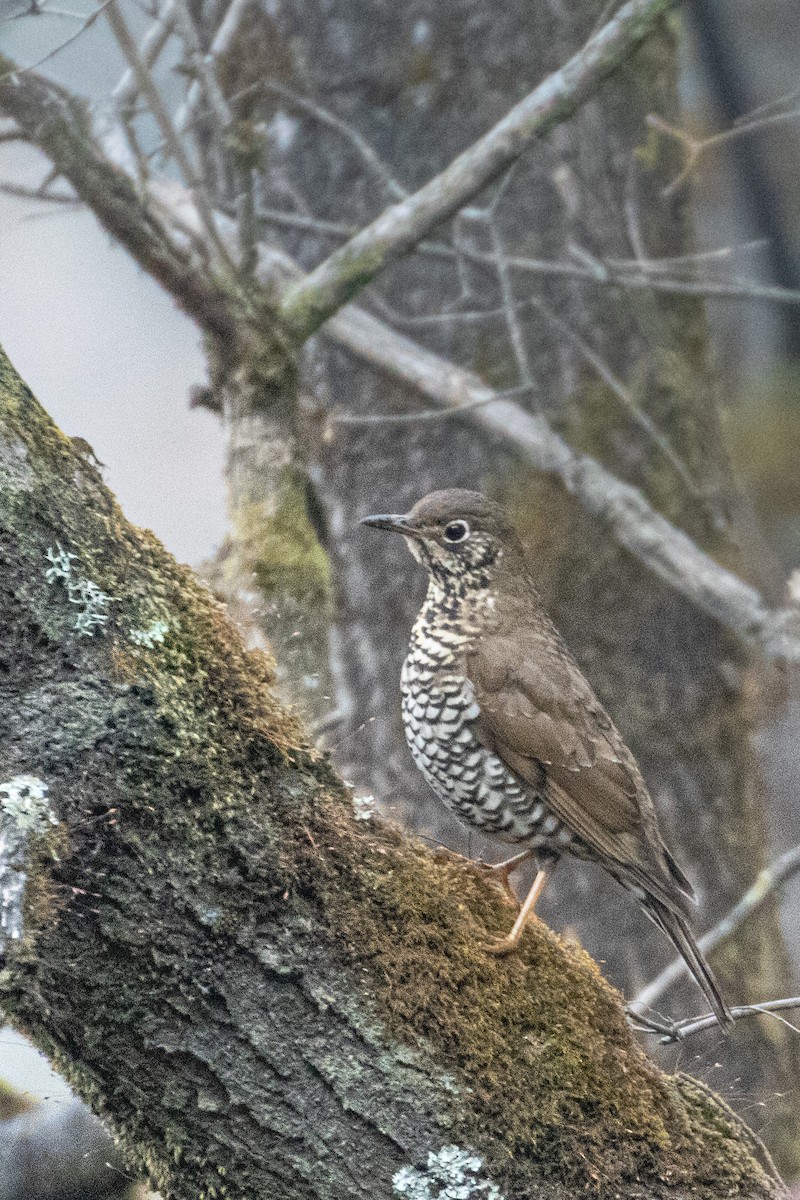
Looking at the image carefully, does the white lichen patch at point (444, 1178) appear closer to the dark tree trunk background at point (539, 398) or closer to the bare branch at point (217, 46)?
the dark tree trunk background at point (539, 398)

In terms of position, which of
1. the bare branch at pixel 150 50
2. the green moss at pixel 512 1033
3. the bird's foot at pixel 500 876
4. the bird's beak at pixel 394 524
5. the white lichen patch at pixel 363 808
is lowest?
the green moss at pixel 512 1033

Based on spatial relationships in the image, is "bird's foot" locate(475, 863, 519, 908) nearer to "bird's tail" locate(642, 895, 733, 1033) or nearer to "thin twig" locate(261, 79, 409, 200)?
"bird's tail" locate(642, 895, 733, 1033)

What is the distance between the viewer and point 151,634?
1.93 meters

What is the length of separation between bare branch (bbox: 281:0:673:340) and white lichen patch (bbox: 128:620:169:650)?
2.76 meters

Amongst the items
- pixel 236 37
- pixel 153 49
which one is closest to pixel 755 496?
pixel 236 37

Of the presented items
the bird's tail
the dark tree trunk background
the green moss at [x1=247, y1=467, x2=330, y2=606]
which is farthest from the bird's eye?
the dark tree trunk background

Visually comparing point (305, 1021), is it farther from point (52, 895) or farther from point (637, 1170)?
point (637, 1170)

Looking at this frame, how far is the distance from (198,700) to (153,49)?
374 centimetres

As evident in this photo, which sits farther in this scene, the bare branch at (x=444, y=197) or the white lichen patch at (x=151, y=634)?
the bare branch at (x=444, y=197)

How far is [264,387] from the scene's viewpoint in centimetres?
453

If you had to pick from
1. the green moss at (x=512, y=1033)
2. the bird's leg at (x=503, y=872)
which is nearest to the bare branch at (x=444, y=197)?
the bird's leg at (x=503, y=872)

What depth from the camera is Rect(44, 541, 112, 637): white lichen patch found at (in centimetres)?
183

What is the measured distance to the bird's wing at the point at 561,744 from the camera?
2.92 m

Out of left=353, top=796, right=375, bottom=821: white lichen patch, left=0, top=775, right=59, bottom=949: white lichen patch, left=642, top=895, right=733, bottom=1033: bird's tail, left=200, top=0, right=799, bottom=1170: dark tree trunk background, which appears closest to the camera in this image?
left=0, top=775, right=59, bottom=949: white lichen patch
